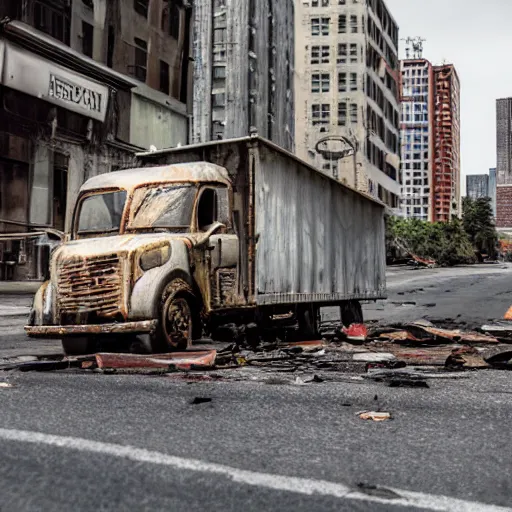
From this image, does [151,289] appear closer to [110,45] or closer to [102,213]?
[102,213]

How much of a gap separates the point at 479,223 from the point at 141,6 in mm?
105574

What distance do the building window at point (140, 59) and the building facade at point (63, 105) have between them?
91 mm

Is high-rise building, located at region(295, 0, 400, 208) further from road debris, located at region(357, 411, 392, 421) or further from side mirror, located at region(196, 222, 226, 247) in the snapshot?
road debris, located at region(357, 411, 392, 421)

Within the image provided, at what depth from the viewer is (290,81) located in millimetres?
63188

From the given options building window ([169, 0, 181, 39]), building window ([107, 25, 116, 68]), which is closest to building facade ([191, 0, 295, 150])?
building window ([169, 0, 181, 39])

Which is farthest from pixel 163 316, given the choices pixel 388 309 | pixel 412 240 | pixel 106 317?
pixel 412 240

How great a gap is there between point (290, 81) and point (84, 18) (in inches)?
1469

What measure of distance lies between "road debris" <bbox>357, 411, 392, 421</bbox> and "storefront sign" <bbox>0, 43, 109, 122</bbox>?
20.6 m

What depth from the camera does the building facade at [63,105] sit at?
2375cm

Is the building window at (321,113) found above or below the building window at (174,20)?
above

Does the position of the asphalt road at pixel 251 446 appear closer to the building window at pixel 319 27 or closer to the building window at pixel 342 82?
the building window at pixel 342 82

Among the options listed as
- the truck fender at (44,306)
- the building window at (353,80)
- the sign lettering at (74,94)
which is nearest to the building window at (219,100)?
the sign lettering at (74,94)

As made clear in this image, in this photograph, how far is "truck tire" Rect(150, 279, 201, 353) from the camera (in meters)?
9.87

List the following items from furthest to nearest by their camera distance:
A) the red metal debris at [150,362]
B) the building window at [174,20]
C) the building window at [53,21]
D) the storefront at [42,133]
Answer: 1. the building window at [174,20]
2. the building window at [53,21]
3. the storefront at [42,133]
4. the red metal debris at [150,362]
